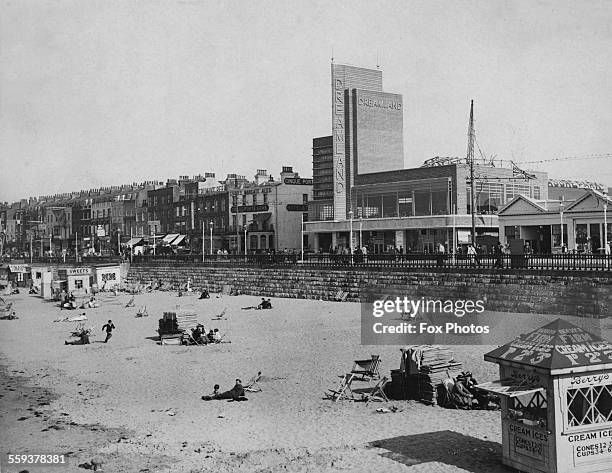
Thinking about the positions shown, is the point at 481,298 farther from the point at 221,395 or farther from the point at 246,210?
the point at 246,210

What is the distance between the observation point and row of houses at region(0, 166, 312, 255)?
76562 millimetres

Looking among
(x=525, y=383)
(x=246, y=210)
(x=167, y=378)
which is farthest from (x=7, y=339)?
(x=246, y=210)

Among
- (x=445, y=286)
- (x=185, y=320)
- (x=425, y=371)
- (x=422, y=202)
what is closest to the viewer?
(x=425, y=371)

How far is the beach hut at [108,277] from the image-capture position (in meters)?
62.3

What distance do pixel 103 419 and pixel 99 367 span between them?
24.1 ft

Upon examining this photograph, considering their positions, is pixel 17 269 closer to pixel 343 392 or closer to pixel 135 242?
pixel 135 242

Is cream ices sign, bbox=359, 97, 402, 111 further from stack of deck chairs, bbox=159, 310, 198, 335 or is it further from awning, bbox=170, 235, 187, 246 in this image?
stack of deck chairs, bbox=159, 310, 198, 335

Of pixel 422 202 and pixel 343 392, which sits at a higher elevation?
pixel 422 202

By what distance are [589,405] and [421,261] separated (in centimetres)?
2654

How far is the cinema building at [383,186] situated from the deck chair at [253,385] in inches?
1543

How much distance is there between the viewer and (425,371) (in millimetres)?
16984

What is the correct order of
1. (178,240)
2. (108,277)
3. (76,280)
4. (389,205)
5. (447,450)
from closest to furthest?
(447,450)
(76,280)
(108,277)
(389,205)
(178,240)
